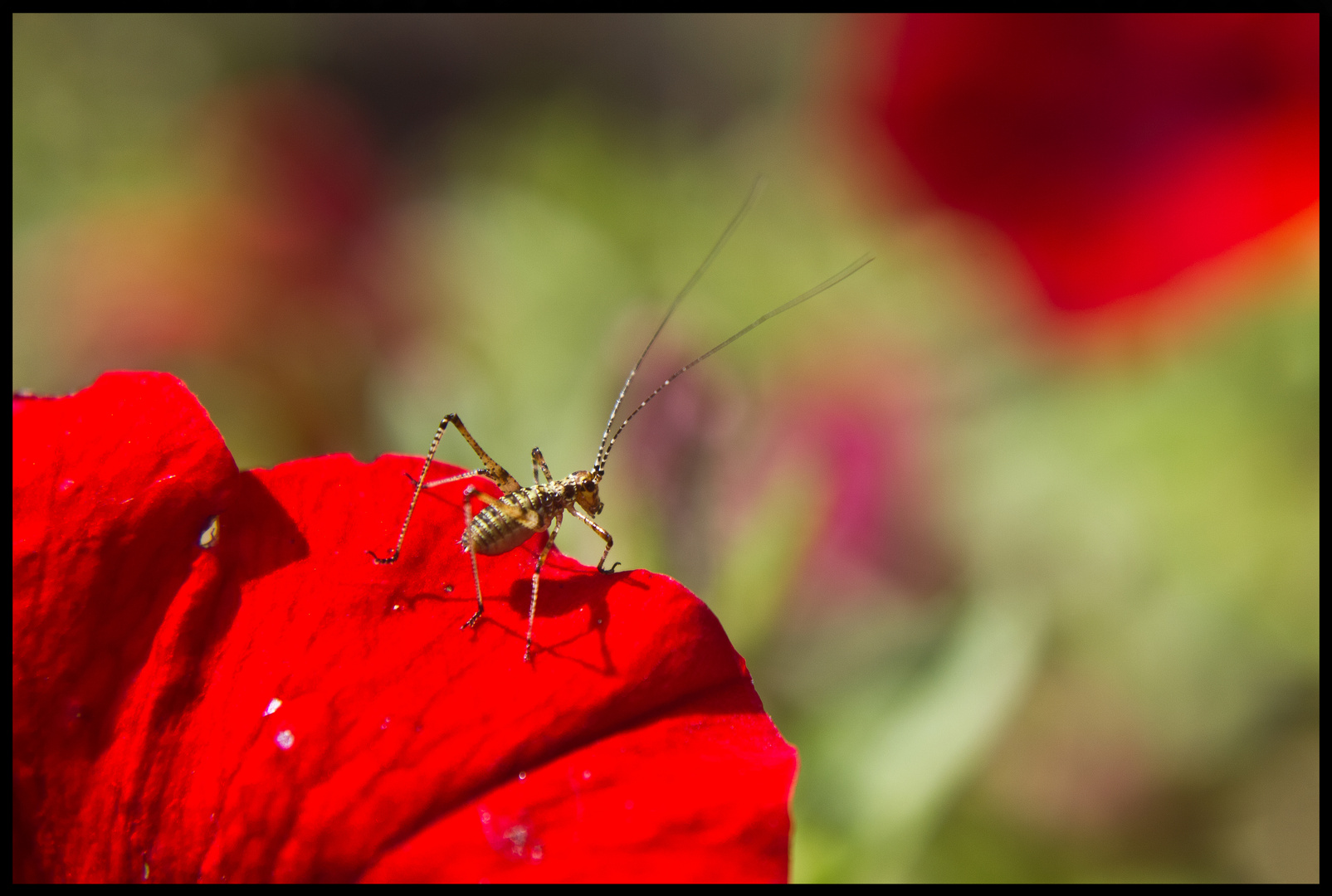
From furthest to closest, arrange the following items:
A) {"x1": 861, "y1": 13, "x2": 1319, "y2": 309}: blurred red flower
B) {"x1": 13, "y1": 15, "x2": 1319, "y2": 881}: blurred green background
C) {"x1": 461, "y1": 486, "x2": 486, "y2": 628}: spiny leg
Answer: {"x1": 861, "y1": 13, "x2": 1319, "y2": 309}: blurred red flower, {"x1": 13, "y1": 15, "x2": 1319, "y2": 881}: blurred green background, {"x1": 461, "y1": 486, "x2": 486, "y2": 628}: spiny leg

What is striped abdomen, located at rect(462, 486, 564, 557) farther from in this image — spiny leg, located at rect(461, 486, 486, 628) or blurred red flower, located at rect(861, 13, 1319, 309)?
blurred red flower, located at rect(861, 13, 1319, 309)

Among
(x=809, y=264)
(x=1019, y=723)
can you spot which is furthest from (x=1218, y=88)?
(x=1019, y=723)

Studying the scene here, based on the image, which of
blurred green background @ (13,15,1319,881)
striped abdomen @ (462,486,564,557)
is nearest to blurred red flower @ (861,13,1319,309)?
blurred green background @ (13,15,1319,881)

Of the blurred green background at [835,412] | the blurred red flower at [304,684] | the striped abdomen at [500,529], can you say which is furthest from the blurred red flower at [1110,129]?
the blurred red flower at [304,684]

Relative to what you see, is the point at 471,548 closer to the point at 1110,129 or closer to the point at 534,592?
the point at 534,592

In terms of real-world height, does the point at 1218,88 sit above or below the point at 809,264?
below

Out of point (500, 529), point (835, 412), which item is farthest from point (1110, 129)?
point (500, 529)

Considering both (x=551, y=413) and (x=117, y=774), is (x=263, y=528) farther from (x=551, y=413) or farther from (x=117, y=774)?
(x=551, y=413)
